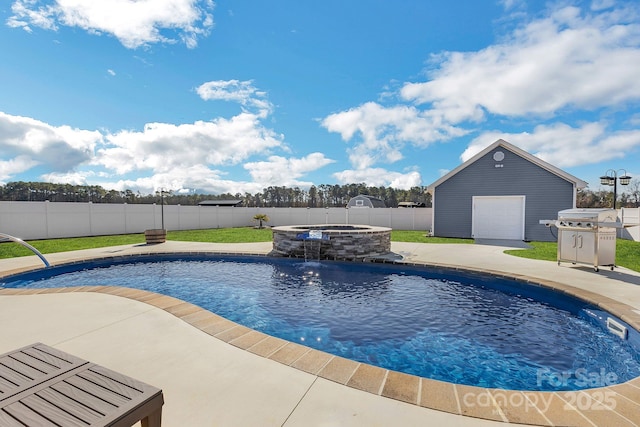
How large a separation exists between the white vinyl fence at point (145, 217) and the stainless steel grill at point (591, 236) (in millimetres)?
12617

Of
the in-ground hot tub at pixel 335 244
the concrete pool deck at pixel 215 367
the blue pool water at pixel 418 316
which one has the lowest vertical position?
the blue pool water at pixel 418 316

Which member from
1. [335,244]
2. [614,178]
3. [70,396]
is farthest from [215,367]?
[614,178]

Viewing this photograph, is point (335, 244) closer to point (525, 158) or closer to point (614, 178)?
point (525, 158)

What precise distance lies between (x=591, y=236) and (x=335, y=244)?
271 inches

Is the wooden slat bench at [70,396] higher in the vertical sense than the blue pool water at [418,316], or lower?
higher

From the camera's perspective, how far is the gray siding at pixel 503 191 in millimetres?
14383

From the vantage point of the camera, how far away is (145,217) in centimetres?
1853

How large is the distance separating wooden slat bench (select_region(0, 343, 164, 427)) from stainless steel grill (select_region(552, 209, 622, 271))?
975 centimetres

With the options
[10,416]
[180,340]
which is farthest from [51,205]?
A: [10,416]

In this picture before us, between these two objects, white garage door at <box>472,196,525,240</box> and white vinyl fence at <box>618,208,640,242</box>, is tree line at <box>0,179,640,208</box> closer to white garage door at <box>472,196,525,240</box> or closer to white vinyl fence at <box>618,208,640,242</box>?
white vinyl fence at <box>618,208,640,242</box>

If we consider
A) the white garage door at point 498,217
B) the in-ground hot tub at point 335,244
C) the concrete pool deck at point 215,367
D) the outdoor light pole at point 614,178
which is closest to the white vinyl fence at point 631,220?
the outdoor light pole at point 614,178

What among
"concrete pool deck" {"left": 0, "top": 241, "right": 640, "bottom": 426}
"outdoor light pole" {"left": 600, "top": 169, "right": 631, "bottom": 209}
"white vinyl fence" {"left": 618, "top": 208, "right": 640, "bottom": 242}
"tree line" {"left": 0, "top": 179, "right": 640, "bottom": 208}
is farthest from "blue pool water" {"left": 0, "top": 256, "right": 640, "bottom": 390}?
"tree line" {"left": 0, "top": 179, "right": 640, "bottom": 208}

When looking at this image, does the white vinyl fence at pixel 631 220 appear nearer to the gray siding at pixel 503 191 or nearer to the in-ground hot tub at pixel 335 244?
the gray siding at pixel 503 191

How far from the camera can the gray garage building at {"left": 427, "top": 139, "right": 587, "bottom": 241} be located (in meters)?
14.4
